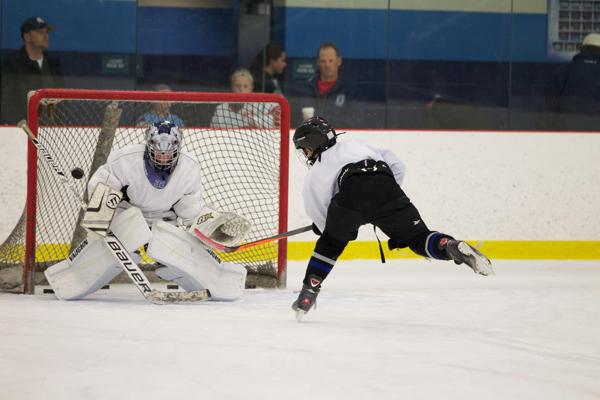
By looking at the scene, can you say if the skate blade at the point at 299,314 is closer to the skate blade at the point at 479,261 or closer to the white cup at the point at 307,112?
the skate blade at the point at 479,261

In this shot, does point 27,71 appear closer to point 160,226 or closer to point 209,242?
point 160,226

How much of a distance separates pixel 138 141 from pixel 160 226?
1211 mm

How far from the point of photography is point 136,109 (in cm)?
556

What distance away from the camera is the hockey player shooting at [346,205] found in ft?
12.5

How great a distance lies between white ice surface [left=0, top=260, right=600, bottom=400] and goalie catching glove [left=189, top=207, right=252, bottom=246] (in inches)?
10.0

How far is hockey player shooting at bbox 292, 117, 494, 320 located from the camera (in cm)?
381

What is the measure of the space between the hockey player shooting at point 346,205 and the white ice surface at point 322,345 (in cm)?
Result: 23

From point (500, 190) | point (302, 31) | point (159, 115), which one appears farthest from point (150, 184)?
point (500, 190)

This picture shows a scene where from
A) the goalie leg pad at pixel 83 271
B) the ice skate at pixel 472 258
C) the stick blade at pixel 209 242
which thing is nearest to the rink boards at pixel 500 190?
the stick blade at pixel 209 242

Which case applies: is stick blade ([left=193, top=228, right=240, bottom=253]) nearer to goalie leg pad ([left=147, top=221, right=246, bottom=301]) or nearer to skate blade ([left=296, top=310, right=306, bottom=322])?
goalie leg pad ([left=147, top=221, right=246, bottom=301])

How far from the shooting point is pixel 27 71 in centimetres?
577

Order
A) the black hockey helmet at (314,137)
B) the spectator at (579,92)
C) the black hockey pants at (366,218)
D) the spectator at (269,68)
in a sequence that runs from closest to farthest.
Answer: the black hockey pants at (366,218) < the black hockey helmet at (314,137) < the spectator at (269,68) < the spectator at (579,92)

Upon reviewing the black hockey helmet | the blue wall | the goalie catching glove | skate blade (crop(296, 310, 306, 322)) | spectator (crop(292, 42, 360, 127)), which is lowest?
skate blade (crop(296, 310, 306, 322))

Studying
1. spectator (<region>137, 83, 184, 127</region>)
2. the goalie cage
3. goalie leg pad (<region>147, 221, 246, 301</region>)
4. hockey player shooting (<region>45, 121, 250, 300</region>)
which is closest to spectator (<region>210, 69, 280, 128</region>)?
the goalie cage
